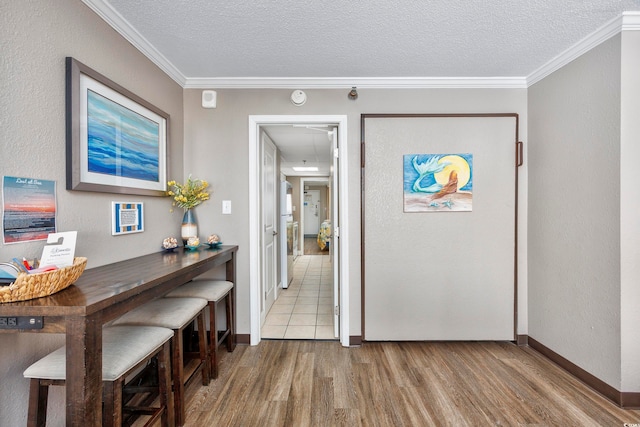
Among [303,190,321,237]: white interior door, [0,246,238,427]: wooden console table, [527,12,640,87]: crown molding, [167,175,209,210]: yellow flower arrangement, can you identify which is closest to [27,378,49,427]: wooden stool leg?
[0,246,238,427]: wooden console table

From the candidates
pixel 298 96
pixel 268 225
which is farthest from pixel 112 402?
pixel 298 96

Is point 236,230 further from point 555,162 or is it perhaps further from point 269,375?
point 555,162

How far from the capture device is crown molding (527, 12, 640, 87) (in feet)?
5.40

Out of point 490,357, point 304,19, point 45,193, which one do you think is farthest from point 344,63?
point 490,357

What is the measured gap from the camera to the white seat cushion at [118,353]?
1.03m

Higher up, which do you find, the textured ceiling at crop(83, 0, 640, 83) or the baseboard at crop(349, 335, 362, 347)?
the textured ceiling at crop(83, 0, 640, 83)

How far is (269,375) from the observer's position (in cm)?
200

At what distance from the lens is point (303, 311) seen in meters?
3.28

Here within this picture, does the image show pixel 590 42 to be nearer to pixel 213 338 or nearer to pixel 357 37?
pixel 357 37

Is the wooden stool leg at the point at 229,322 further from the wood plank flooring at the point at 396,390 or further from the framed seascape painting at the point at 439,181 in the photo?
the framed seascape painting at the point at 439,181

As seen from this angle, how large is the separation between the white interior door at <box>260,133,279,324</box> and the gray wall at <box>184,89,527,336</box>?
374 mm

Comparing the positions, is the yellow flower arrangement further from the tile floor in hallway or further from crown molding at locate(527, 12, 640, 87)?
crown molding at locate(527, 12, 640, 87)

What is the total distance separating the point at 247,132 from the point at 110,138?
1.07 meters

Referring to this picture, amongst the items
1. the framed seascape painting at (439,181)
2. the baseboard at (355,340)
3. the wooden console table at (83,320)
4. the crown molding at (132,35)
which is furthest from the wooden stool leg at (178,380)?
the framed seascape painting at (439,181)
